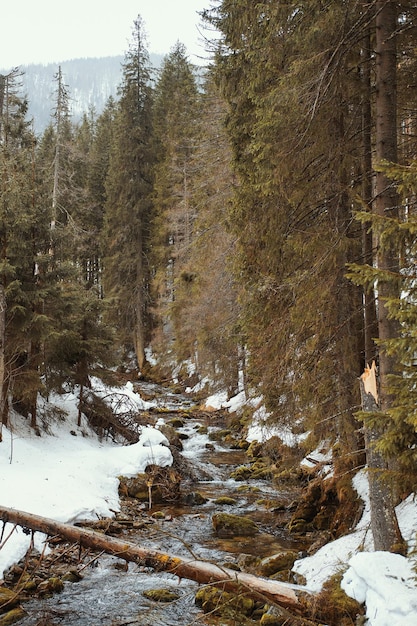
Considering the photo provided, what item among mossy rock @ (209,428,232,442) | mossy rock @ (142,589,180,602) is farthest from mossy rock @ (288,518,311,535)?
mossy rock @ (209,428,232,442)

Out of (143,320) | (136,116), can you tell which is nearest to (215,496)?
(143,320)

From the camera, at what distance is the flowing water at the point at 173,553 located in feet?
20.4

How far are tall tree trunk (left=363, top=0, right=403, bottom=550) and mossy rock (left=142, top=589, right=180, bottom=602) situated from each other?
3035mm

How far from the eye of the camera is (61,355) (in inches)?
568

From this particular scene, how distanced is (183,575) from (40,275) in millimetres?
9412

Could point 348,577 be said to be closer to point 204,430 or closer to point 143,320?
point 204,430

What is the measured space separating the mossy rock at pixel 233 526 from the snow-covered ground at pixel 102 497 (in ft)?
5.95

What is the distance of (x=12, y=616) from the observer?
594 cm

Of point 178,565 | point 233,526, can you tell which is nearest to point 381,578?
point 178,565

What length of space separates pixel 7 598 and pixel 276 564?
12.2 feet

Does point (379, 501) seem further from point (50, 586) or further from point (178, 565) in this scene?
point (50, 586)

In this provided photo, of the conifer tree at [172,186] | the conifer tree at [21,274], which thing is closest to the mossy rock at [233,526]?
the conifer tree at [21,274]

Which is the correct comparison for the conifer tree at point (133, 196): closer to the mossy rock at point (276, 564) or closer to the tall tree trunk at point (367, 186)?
the tall tree trunk at point (367, 186)

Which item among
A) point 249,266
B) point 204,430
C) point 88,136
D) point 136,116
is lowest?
point 204,430
